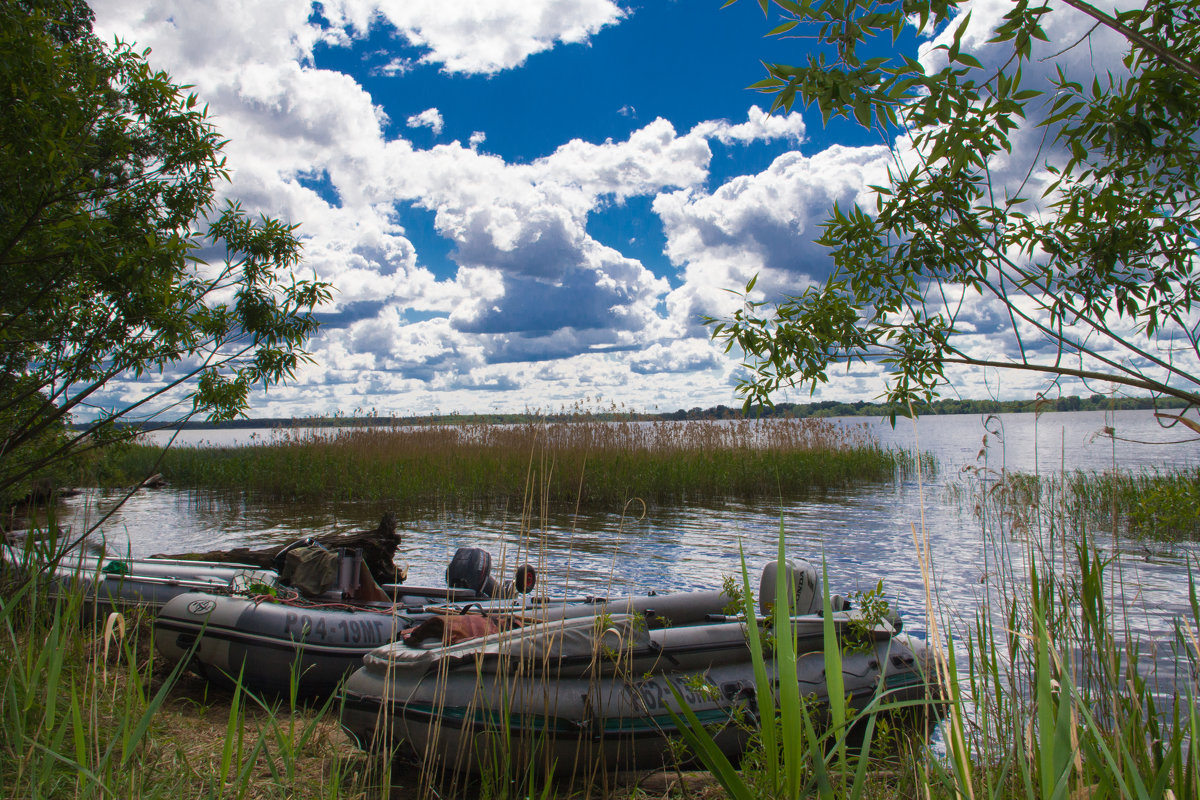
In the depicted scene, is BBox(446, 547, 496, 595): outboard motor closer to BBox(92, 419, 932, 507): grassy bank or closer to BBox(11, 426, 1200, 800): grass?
BBox(11, 426, 1200, 800): grass

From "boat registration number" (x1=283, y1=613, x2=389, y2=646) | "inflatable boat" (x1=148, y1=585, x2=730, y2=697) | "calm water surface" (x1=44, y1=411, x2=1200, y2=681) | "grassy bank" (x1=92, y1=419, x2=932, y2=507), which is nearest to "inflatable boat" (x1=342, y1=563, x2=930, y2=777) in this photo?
"inflatable boat" (x1=148, y1=585, x2=730, y2=697)

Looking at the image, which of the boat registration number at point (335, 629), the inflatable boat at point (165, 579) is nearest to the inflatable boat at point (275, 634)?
the boat registration number at point (335, 629)

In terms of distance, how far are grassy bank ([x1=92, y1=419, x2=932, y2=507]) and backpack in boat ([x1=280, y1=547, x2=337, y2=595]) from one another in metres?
6.45

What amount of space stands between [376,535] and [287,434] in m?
11.5

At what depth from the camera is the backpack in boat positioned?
5590 mm

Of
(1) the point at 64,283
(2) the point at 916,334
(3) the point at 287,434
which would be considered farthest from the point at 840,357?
(3) the point at 287,434

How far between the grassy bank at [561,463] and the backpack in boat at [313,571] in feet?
21.2

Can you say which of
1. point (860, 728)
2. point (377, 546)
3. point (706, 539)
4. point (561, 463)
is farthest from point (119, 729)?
point (561, 463)

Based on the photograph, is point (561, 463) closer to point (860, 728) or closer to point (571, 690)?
point (860, 728)

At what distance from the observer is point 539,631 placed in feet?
10.7

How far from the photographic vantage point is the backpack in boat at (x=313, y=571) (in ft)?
18.3

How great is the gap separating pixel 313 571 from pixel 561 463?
24.3 ft

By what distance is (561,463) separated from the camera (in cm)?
1282

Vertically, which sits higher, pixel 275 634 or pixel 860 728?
pixel 275 634
